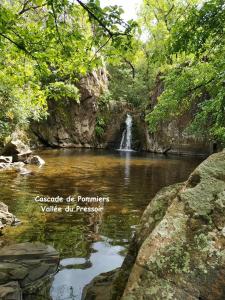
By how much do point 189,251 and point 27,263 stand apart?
3470mm

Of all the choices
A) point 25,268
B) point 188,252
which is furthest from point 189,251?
point 25,268

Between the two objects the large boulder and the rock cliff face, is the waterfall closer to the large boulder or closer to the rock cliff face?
the rock cliff face

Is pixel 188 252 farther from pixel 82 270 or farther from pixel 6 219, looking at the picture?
pixel 6 219

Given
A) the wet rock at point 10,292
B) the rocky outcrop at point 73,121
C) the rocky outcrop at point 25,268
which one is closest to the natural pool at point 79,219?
the rocky outcrop at point 25,268

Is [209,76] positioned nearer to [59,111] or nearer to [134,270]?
[134,270]

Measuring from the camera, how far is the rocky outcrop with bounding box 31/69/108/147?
3778 cm

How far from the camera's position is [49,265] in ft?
18.0

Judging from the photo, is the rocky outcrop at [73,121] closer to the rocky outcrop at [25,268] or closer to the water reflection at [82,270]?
the water reflection at [82,270]

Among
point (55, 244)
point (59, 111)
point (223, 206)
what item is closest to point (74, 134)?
point (59, 111)

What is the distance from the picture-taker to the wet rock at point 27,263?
15.8 ft

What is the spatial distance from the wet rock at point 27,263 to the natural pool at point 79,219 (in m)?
0.23


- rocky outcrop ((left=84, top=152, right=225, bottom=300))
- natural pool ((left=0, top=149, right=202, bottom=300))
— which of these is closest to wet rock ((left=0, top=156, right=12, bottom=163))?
natural pool ((left=0, top=149, right=202, bottom=300))

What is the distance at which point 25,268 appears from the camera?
16.8ft

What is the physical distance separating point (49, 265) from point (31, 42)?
4065 mm
